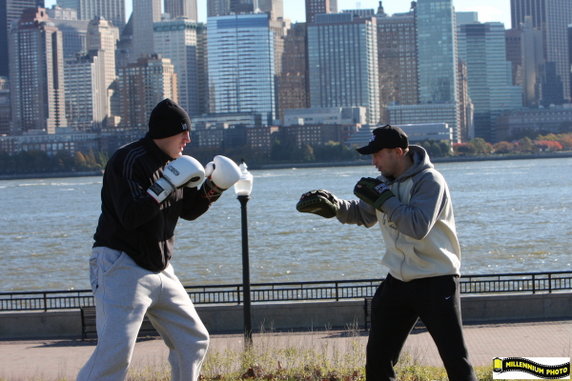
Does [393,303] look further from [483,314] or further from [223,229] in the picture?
[223,229]

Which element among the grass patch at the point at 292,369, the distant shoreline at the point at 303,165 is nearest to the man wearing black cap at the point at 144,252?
the grass patch at the point at 292,369

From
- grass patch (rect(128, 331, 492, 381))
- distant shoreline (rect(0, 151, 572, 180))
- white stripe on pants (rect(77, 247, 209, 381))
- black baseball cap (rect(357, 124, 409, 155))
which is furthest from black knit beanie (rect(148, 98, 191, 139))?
distant shoreline (rect(0, 151, 572, 180))

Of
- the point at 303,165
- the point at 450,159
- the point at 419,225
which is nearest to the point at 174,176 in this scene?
the point at 419,225

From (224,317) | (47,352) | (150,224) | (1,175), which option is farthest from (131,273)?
(1,175)

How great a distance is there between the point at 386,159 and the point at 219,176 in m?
0.88

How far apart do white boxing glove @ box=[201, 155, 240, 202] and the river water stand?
22.7 metres

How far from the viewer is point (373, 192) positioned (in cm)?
572

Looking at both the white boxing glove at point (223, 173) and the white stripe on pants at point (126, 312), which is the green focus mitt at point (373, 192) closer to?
the white boxing glove at point (223, 173)

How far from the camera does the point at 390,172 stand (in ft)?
19.3

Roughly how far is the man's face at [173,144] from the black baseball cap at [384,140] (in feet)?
3.02

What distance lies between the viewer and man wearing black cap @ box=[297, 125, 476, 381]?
5.69 meters

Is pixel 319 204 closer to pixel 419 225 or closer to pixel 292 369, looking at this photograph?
pixel 419 225

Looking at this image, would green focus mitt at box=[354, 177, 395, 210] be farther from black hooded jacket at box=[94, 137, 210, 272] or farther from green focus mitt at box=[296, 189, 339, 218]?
black hooded jacket at box=[94, 137, 210, 272]

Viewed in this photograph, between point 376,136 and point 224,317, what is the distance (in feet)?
29.1
